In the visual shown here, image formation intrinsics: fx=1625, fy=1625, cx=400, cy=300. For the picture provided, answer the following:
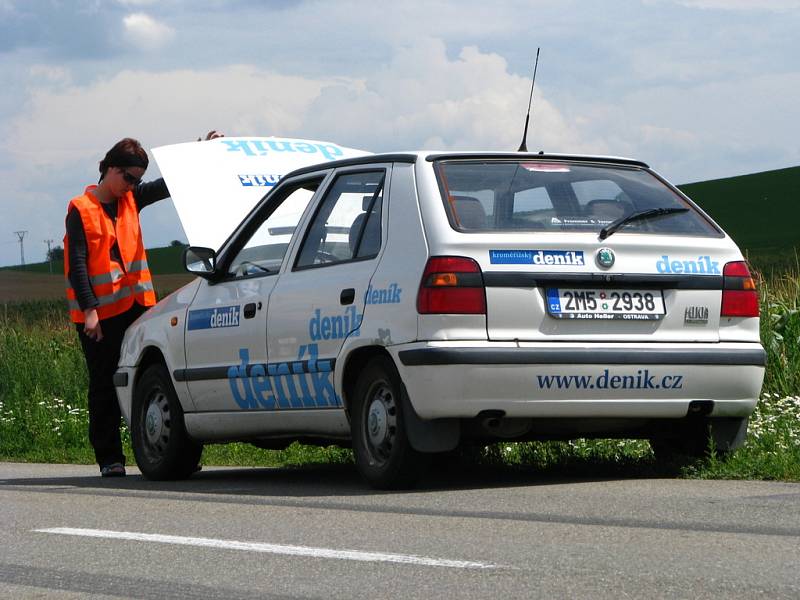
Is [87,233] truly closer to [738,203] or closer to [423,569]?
[423,569]

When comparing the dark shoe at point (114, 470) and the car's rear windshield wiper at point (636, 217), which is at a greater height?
the car's rear windshield wiper at point (636, 217)

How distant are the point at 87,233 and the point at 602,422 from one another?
13.8 feet

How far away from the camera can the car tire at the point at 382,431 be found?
807cm

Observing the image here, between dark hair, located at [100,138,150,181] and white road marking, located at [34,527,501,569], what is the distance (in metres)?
4.05

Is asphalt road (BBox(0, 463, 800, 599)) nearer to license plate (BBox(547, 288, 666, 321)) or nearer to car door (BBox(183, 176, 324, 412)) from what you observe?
car door (BBox(183, 176, 324, 412))

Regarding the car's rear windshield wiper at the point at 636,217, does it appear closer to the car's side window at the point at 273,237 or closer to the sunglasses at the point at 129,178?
the car's side window at the point at 273,237

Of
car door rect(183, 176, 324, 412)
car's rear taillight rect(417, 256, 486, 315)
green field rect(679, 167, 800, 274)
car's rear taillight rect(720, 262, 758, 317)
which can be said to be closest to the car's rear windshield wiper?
car's rear taillight rect(720, 262, 758, 317)

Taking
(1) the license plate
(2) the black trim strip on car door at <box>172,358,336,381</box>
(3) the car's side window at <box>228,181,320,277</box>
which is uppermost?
(3) the car's side window at <box>228,181,320,277</box>

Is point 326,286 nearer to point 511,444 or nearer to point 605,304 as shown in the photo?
point 605,304

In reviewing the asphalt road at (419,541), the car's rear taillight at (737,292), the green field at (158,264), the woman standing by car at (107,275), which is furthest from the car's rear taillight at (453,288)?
the green field at (158,264)

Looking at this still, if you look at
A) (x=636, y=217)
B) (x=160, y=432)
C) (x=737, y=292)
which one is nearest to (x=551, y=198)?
(x=636, y=217)

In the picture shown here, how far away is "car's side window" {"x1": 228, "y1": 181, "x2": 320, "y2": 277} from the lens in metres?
9.52

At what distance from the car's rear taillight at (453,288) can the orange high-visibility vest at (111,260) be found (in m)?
3.54

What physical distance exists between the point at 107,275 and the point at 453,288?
12.6 ft
